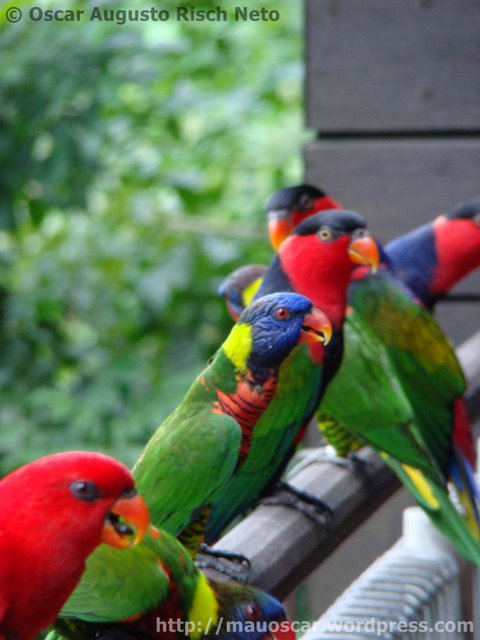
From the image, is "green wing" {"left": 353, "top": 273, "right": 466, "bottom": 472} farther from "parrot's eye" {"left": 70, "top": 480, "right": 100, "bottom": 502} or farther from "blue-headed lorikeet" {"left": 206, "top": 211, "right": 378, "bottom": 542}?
"parrot's eye" {"left": 70, "top": 480, "right": 100, "bottom": 502}

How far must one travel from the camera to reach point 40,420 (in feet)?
6.77

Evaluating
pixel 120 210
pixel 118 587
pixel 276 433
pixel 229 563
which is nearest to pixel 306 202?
pixel 276 433

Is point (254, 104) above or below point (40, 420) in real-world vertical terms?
above

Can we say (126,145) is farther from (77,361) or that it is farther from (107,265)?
(77,361)

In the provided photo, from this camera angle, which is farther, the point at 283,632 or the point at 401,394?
the point at 401,394

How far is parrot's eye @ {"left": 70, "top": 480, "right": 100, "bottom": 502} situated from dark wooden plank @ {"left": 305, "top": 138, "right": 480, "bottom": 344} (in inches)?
53.6

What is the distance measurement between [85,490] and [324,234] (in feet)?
1.95

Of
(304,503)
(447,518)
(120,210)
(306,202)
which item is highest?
(306,202)

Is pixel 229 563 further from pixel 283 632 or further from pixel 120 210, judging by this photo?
pixel 120 210

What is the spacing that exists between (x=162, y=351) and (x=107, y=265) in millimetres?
229

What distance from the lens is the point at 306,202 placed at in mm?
1415

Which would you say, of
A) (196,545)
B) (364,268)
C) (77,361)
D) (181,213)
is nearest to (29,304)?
(77,361)

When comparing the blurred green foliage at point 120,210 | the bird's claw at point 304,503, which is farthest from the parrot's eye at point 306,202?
the blurred green foliage at point 120,210

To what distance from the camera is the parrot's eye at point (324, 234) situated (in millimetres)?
1150
